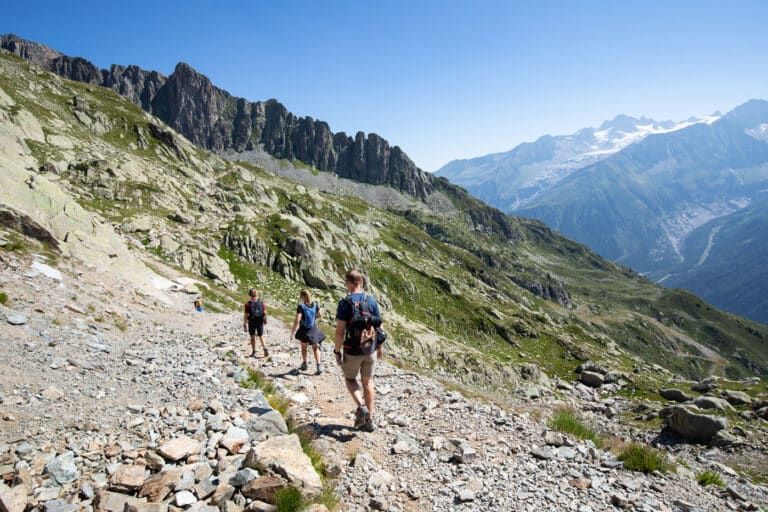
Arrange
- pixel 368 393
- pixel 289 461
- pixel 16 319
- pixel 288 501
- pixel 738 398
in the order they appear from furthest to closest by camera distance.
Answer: pixel 738 398 → pixel 16 319 → pixel 368 393 → pixel 289 461 → pixel 288 501

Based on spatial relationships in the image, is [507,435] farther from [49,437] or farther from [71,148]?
[71,148]

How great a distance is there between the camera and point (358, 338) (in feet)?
31.7

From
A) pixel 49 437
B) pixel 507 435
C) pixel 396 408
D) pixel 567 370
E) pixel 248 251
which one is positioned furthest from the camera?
pixel 567 370

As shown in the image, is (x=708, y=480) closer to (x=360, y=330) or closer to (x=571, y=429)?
(x=571, y=429)

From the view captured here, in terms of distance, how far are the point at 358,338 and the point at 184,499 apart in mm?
4661

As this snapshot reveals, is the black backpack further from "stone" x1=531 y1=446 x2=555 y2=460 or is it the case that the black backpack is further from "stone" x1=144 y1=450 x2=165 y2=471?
"stone" x1=531 y1=446 x2=555 y2=460

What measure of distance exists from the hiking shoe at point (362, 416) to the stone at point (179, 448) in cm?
391

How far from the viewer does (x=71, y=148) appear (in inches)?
2594

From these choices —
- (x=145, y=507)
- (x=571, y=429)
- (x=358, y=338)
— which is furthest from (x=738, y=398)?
(x=145, y=507)

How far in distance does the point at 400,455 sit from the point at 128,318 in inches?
540

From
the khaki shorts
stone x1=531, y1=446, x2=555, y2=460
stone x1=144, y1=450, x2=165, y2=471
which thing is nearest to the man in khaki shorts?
the khaki shorts

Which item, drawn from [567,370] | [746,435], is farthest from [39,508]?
[567,370]

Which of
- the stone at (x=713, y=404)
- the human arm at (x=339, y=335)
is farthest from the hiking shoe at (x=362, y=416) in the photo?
the stone at (x=713, y=404)

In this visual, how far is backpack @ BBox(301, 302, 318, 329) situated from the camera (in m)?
16.2
